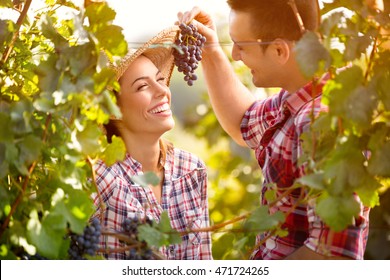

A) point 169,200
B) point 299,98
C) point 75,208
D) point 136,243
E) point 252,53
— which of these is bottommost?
point 169,200

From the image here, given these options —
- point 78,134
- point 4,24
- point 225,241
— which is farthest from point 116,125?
point 78,134

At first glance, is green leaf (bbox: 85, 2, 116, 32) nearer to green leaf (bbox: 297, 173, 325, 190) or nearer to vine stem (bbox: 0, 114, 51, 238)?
vine stem (bbox: 0, 114, 51, 238)

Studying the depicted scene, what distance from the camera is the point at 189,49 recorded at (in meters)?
2.06

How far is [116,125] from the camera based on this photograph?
232 cm

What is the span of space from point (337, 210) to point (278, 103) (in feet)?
2.91

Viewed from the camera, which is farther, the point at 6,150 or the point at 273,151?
the point at 273,151

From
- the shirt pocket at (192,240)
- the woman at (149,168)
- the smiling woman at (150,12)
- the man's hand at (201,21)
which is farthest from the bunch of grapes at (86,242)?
the smiling woman at (150,12)

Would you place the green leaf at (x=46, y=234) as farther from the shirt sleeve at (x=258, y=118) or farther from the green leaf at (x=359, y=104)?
the shirt sleeve at (x=258, y=118)

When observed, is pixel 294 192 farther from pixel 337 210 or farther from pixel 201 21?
pixel 201 21

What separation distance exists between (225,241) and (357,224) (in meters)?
0.42

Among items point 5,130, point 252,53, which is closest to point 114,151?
point 5,130

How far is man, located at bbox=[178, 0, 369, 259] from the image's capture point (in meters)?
1.73

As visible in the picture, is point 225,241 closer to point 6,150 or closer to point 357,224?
point 357,224

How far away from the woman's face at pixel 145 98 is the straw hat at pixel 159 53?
31 millimetres
